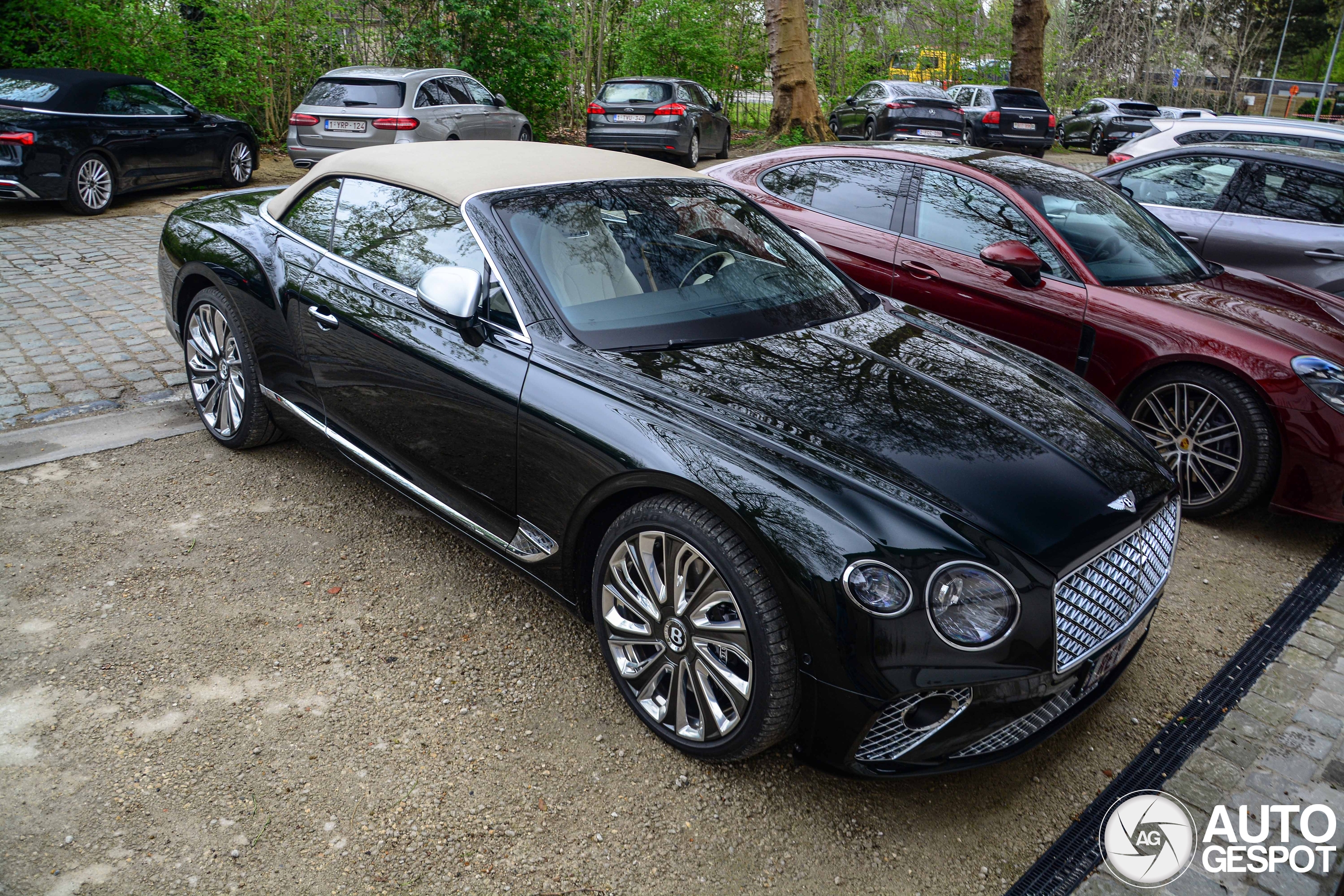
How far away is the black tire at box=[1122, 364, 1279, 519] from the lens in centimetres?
430

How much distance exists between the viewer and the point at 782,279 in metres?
3.78

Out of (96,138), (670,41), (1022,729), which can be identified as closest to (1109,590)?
(1022,729)

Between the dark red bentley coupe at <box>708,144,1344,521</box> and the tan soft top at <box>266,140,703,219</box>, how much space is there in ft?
5.63

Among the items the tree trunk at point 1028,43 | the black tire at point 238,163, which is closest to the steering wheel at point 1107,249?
the black tire at point 238,163

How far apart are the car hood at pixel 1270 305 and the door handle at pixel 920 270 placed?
39.6 inches

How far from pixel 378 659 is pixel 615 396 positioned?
1262mm

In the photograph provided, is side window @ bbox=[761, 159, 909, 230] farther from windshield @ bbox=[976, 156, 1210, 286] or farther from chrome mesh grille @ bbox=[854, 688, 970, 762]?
chrome mesh grille @ bbox=[854, 688, 970, 762]

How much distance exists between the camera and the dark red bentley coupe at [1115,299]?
4.27 metres

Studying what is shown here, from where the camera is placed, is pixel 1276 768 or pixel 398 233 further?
pixel 398 233

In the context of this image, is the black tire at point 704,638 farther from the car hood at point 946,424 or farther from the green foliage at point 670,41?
the green foliage at point 670,41

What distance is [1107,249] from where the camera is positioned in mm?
5090

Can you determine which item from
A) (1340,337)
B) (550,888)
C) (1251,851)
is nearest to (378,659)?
(550,888)

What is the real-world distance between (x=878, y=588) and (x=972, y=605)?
9.9 inches

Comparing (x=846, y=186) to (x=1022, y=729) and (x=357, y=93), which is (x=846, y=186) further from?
(x=357, y=93)
